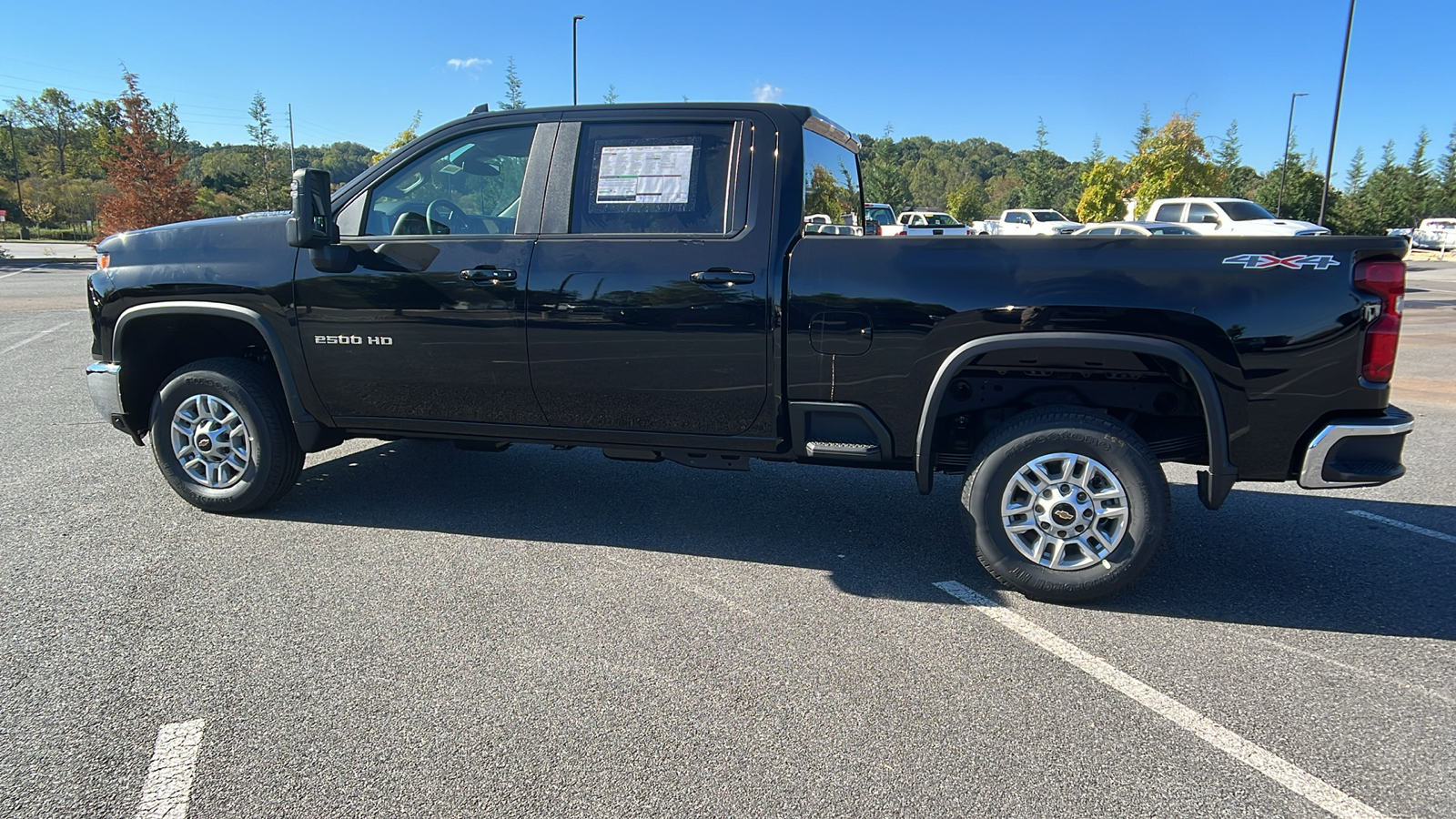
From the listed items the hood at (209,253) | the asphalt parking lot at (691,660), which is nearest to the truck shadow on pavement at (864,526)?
the asphalt parking lot at (691,660)

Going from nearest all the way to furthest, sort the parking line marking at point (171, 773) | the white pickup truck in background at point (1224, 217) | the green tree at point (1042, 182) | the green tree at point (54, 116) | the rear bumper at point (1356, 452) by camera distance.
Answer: the parking line marking at point (171, 773) < the rear bumper at point (1356, 452) < the white pickup truck in background at point (1224, 217) < the green tree at point (1042, 182) < the green tree at point (54, 116)

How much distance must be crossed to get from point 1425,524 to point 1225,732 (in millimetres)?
3040

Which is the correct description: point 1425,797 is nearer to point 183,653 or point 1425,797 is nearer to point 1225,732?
point 1225,732

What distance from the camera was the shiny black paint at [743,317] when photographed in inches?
135

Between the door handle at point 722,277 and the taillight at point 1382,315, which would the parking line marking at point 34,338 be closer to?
the door handle at point 722,277

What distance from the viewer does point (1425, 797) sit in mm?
2457

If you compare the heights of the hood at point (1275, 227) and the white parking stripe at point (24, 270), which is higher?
the hood at point (1275, 227)

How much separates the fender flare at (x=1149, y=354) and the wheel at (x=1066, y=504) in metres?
0.22

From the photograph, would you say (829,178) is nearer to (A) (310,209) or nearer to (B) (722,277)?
(B) (722,277)

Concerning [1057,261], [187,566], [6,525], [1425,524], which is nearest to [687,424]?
[1057,261]

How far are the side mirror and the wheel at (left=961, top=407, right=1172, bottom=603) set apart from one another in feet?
10.4

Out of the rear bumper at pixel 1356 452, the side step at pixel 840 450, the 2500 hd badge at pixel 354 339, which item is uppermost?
the 2500 hd badge at pixel 354 339

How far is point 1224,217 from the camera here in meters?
23.2

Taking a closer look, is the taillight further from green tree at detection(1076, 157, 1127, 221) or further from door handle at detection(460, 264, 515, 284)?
green tree at detection(1076, 157, 1127, 221)
